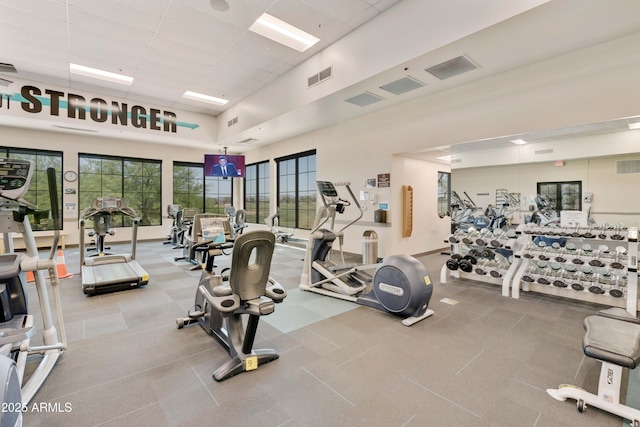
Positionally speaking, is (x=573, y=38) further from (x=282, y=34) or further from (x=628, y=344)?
(x=282, y=34)

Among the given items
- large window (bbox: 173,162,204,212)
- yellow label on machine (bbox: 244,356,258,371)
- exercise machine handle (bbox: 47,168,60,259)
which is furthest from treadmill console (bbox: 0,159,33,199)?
large window (bbox: 173,162,204,212)

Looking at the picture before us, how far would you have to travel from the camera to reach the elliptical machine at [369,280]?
3402mm

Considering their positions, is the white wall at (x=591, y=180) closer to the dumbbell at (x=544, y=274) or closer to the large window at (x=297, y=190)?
the dumbbell at (x=544, y=274)

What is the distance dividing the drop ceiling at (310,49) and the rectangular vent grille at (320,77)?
83 millimetres

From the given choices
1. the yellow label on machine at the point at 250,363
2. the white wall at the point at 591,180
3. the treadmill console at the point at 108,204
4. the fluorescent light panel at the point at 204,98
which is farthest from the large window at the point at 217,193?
the yellow label on machine at the point at 250,363

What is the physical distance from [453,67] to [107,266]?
21.9ft

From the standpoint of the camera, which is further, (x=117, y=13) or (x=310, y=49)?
(x=310, y=49)

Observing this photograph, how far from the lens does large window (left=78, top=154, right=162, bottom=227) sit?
30.0ft

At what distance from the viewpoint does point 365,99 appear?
5867 mm

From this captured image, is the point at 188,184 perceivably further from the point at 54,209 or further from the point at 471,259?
the point at 471,259

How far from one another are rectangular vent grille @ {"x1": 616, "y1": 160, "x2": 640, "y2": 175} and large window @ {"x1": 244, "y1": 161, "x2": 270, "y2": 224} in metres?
8.95

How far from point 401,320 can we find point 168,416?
2.50 m

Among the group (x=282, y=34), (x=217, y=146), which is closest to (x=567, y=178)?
(x=282, y=34)

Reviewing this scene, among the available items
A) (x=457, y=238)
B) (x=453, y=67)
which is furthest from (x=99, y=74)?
(x=457, y=238)
